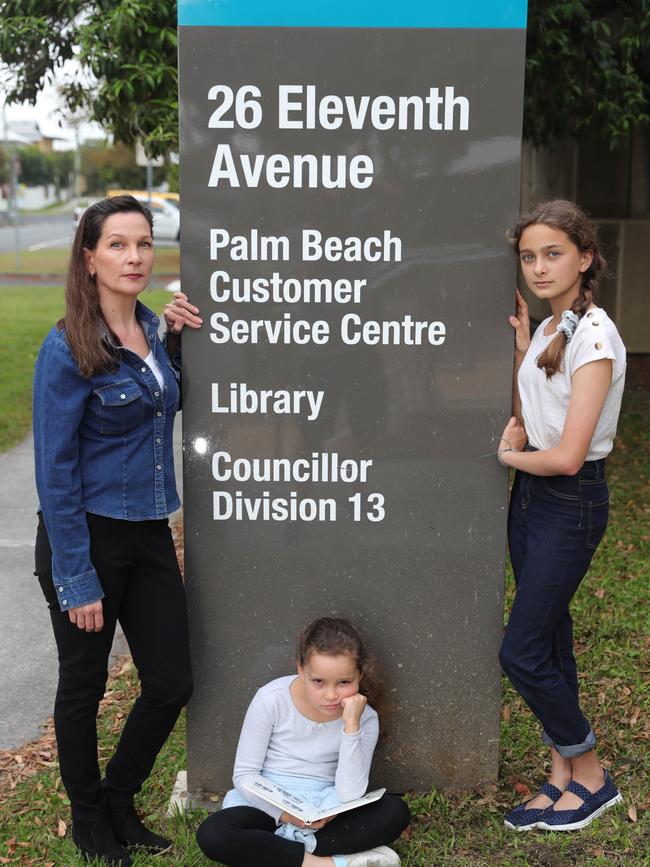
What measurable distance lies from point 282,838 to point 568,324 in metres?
1.69

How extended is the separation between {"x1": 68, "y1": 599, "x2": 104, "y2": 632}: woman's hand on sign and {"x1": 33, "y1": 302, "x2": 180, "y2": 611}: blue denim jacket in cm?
2

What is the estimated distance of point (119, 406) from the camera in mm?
3041

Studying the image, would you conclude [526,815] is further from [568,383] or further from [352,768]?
[568,383]

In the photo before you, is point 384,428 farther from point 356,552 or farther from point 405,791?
point 405,791

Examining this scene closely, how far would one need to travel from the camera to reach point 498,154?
3.24 metres

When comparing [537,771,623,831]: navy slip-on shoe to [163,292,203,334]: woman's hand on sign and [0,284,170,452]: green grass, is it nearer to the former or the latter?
[163,292,203,334]: woman's hand on sign

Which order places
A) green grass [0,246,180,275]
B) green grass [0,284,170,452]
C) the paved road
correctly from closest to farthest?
1. green grass [0,284,170,452]
2. green grass [0,246,180,275]
3. the paved road

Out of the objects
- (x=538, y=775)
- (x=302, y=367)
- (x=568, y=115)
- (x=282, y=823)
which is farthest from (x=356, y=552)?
(x=568, y=115)

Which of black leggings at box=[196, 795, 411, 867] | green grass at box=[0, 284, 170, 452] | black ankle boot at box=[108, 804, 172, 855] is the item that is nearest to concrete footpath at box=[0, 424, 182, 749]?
black ankle boot at box=[108, 804, 172, 855]

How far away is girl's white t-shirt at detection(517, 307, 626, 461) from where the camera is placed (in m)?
3.01

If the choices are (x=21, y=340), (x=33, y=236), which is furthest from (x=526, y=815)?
(x=33, y=236)

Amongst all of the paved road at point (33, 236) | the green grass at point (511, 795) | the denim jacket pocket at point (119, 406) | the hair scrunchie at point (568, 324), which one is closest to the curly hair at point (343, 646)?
the green grass at point (511, 795)

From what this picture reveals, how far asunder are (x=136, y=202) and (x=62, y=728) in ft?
5.14

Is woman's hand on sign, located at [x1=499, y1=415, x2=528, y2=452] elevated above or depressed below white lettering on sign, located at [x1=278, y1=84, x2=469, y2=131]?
below
